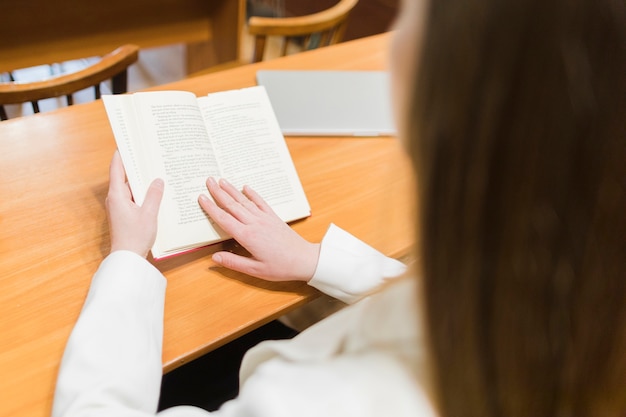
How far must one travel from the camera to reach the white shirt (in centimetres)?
47

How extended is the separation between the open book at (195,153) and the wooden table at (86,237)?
0.16ft

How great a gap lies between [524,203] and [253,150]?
63cm

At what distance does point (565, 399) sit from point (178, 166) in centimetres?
63

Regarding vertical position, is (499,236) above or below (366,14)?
above

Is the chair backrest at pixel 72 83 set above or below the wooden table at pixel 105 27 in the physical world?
above

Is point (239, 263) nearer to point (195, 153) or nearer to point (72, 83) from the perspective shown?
point (195, 153)

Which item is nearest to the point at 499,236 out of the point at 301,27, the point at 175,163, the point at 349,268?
the point at 349,268

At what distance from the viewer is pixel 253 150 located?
0.95 meters

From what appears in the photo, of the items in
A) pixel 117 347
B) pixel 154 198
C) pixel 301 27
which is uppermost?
pixel 301 27

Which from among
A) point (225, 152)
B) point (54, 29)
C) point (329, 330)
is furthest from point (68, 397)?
point (54, 29)

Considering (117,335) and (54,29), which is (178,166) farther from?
(54,29)

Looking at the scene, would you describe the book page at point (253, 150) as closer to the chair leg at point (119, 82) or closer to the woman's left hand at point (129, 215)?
the woman's left hand at point (129, 215)

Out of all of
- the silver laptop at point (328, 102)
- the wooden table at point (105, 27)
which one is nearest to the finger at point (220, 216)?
the silver laptop at point (328, 102)

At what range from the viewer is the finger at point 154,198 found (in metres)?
0.80
